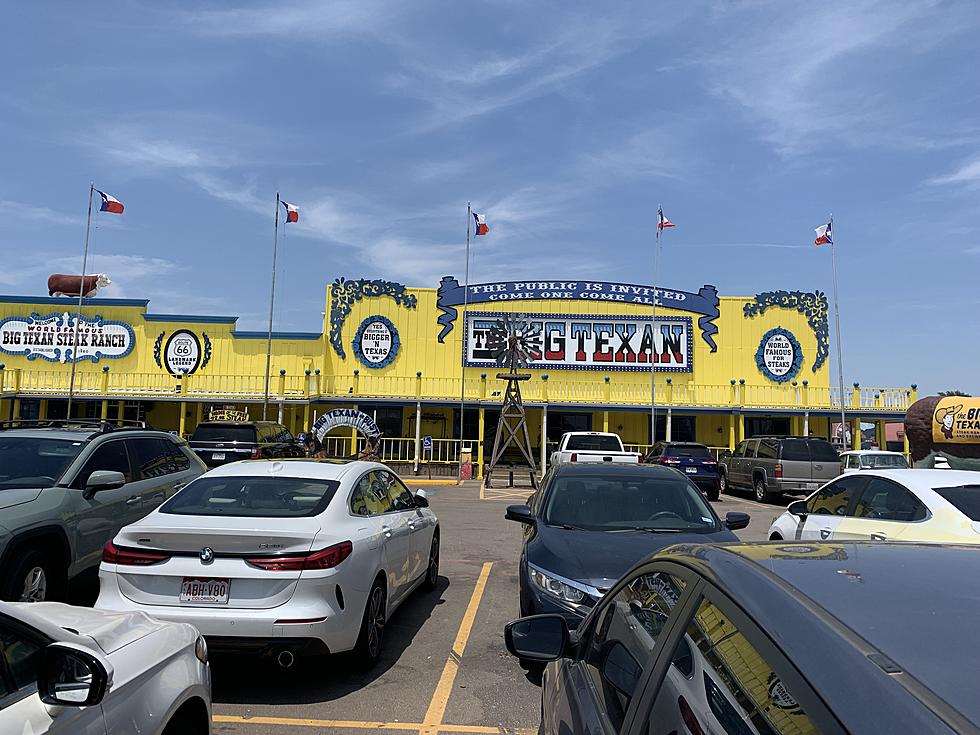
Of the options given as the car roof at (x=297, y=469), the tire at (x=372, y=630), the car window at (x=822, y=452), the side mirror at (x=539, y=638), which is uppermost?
the car window at (x=822, y=452)

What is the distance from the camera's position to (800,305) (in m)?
31.7

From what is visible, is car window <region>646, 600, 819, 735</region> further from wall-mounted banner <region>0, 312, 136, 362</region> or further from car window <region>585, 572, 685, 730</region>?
wall-mounted banner <region>0, 312, 136, 362</region>

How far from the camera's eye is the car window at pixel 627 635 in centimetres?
227

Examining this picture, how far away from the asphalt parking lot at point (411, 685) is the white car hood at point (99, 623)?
1807mm

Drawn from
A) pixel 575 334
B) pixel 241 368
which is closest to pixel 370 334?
pixel 241 368

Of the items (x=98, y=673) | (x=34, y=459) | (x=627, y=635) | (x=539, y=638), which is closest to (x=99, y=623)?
(x=98, y=673)

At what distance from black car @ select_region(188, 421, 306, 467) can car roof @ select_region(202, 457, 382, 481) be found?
961 cm

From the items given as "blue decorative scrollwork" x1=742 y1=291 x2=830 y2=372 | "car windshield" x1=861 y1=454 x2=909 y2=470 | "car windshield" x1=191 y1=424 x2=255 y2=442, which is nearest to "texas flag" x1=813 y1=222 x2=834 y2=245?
"blue decorative scrollwork" x1=742 y1=291 x2=830 y2=372

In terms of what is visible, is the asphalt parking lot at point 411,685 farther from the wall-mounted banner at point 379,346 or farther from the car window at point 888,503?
the wall-mounted banner at point 379,346

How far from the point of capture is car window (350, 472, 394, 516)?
6.32 m

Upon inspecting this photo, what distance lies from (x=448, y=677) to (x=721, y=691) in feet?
14.0

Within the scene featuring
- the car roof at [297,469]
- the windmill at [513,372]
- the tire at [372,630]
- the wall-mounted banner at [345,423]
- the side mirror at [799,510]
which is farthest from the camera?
the wall-mounted banner at [345,423]

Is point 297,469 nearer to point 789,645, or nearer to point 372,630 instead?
point 372,630

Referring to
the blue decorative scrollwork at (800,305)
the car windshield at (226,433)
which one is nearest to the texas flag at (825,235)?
the blue decorative scrollwork at (800,305)
